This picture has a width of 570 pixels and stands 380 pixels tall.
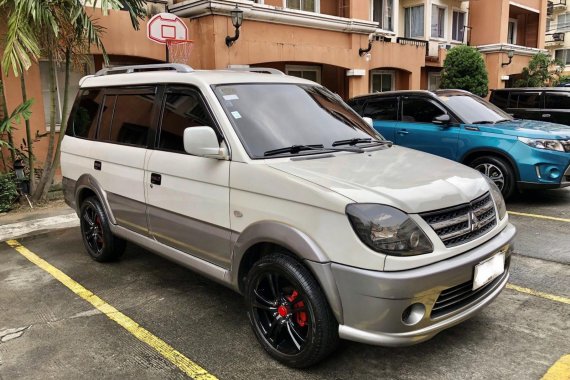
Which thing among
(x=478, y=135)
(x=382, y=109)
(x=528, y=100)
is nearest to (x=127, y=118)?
(x=478, y=135)

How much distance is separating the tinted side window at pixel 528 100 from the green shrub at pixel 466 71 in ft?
21.7

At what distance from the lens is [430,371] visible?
120 inches

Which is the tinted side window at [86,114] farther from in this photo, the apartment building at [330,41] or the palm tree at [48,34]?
the apartment building at [330,41]

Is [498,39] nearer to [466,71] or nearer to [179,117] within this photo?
[466,71]

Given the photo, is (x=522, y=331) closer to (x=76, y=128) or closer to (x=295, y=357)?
(x=295, y=357)

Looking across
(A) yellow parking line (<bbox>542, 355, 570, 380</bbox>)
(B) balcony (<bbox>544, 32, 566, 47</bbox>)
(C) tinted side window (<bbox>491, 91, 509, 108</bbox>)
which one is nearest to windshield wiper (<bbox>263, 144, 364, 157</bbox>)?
(A) yellow parking line (<bbox>542, 355, 570, 380</bbox>)

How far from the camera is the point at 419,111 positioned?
8.08 metres

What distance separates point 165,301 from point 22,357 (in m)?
1.16

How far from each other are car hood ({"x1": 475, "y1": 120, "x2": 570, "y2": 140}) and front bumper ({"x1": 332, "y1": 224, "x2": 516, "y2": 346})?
4882 mm

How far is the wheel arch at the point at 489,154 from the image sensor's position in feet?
23.1

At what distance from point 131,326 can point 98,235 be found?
5.54ft

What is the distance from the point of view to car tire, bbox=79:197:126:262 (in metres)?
4.94

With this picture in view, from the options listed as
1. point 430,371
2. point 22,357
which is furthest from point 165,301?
point 430,371

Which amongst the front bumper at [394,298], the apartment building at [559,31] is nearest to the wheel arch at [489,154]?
the front bumper at [394,298]
